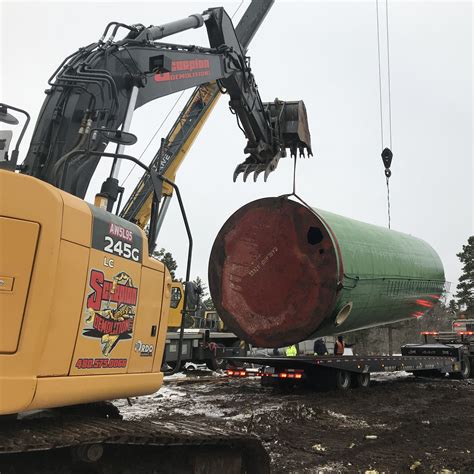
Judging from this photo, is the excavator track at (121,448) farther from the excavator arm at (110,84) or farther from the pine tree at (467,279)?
the pine tree at (467,279)

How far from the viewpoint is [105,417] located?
414 centimetres

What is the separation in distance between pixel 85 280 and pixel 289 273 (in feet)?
14.3

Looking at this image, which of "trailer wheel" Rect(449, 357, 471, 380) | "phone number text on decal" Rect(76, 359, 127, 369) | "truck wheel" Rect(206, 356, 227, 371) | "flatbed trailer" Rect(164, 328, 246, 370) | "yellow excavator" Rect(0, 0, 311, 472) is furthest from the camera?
"truck wheel" Rect(206, 356, 227, 371)

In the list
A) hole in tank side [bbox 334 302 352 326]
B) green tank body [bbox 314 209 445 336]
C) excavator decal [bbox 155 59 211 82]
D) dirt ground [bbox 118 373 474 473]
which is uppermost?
excavator decal [bbox 155 59 211 82]

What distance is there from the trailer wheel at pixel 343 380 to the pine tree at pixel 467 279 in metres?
38.5

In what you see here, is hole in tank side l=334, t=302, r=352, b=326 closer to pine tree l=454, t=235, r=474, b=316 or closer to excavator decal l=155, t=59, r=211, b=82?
excavator decal l=155, t=59, r=211, b=82

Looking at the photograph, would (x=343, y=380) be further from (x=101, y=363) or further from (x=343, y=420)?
(x=101, y=363)

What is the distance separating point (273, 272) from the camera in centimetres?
741

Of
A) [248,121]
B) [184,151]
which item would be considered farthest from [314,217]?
[184,151]

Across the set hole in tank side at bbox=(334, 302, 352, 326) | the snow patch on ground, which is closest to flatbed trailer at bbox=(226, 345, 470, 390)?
the snow patch on ground

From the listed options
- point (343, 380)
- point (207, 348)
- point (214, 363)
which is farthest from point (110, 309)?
point (214, 363)

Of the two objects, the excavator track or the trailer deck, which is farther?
the trailer deck

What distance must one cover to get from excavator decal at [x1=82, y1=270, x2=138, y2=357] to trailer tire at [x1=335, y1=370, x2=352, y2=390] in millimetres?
7943

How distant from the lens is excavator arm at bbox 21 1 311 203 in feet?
14.2
